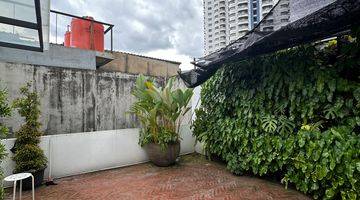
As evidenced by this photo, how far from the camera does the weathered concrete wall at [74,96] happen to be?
17.5 ft

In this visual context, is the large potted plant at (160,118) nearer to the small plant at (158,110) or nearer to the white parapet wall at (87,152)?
the small plant at (158,110)

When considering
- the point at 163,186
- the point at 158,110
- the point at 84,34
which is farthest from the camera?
the point at 84,34

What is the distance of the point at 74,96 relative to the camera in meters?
6.05

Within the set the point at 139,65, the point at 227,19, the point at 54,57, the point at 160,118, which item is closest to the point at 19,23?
the point at 54,57

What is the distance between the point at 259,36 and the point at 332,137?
76.8 inches

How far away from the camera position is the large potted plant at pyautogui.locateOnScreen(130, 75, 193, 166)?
18.9ft

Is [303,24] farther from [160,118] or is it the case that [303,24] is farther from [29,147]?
[29,147]

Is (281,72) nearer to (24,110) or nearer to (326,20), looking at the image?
(326,20)

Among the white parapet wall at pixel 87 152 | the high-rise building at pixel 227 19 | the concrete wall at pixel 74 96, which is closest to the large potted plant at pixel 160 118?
the white parapet wall at pixel 87 152

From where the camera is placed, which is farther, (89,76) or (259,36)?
(89,76)

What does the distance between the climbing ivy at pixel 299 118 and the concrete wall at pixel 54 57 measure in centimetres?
478

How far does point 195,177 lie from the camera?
16.5 ft

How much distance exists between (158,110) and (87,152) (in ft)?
6.50

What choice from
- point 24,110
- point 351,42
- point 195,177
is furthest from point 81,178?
point 351,42
